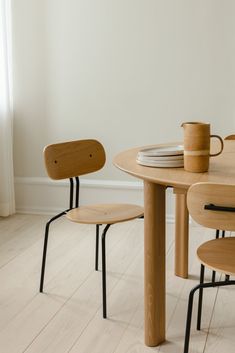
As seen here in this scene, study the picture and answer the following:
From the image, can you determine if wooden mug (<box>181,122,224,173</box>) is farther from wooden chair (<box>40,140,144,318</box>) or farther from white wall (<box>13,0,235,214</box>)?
white wall (<box>13,0,235,214</box>)

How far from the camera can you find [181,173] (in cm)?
170

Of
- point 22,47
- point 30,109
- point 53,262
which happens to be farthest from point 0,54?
point 53,262

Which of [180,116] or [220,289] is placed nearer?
[220,289]

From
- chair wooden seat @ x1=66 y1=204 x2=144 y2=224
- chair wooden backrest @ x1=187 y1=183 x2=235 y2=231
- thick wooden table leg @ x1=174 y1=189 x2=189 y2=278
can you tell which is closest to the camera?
chair wooden backrest @ x1=187 y1=183 x2=235 y2=231

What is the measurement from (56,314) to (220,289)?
2.59 feet

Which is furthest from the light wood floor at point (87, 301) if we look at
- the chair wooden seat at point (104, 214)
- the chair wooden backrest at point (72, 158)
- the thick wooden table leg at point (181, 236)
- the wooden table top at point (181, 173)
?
the wooden table top at point (181, 173)

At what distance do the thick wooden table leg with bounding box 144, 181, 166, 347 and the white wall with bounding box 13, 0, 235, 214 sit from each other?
1.59m

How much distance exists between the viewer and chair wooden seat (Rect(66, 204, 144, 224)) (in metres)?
2.15

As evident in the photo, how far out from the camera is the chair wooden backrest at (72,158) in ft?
7.35

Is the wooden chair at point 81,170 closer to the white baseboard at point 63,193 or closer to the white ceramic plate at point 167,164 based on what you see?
the white ceramic plate at point 167,164

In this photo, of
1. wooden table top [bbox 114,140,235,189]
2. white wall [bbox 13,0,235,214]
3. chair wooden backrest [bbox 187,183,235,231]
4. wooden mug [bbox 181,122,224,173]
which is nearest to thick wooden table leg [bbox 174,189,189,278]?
wooden table top [bbox 114,140,235,189]

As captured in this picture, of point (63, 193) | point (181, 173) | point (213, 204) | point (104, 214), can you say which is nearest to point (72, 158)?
point (104, 214)

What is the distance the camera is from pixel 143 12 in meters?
3.23

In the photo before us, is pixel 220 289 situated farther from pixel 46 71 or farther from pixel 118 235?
pixel 46 71
